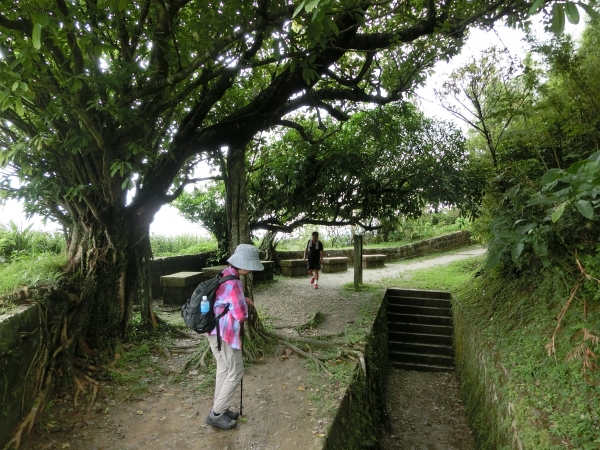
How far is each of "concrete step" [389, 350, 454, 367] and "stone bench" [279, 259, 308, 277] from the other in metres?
5.29

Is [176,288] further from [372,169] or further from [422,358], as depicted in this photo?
[422,358]

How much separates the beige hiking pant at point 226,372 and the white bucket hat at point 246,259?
0.76 metres

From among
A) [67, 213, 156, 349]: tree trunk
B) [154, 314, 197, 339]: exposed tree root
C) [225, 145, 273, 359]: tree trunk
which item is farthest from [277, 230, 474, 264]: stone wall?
[67, 213, 156, 349]: tree trunk

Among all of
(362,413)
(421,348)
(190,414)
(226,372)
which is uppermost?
(226,372)

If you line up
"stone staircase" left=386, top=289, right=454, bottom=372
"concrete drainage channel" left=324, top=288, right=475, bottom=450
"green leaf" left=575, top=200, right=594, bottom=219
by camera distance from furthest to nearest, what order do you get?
1. "stone staircase" left=386, top=289, right=454, bottom=372
2. "concrete drainage channel" left=324, top=288, right=475, bottom=450
3. "green leaf" left=575, top=200, right=594, bottom=219

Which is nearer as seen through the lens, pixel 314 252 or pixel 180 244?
pixel 314 252

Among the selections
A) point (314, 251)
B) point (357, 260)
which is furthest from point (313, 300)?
point (357, 260)

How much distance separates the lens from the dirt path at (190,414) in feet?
11.8

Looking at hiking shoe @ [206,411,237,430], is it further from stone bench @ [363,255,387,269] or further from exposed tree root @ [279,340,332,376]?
stone bench @ [363,255,387,269]

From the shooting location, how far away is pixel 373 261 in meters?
16.2

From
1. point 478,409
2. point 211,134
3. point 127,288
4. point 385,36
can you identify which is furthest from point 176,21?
point 478,409

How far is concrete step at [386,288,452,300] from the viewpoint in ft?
35.2

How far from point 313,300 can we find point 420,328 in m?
3.01

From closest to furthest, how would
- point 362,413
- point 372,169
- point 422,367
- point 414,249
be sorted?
point 362,413 < point 372,169 < point 422,367 < point 414,249
